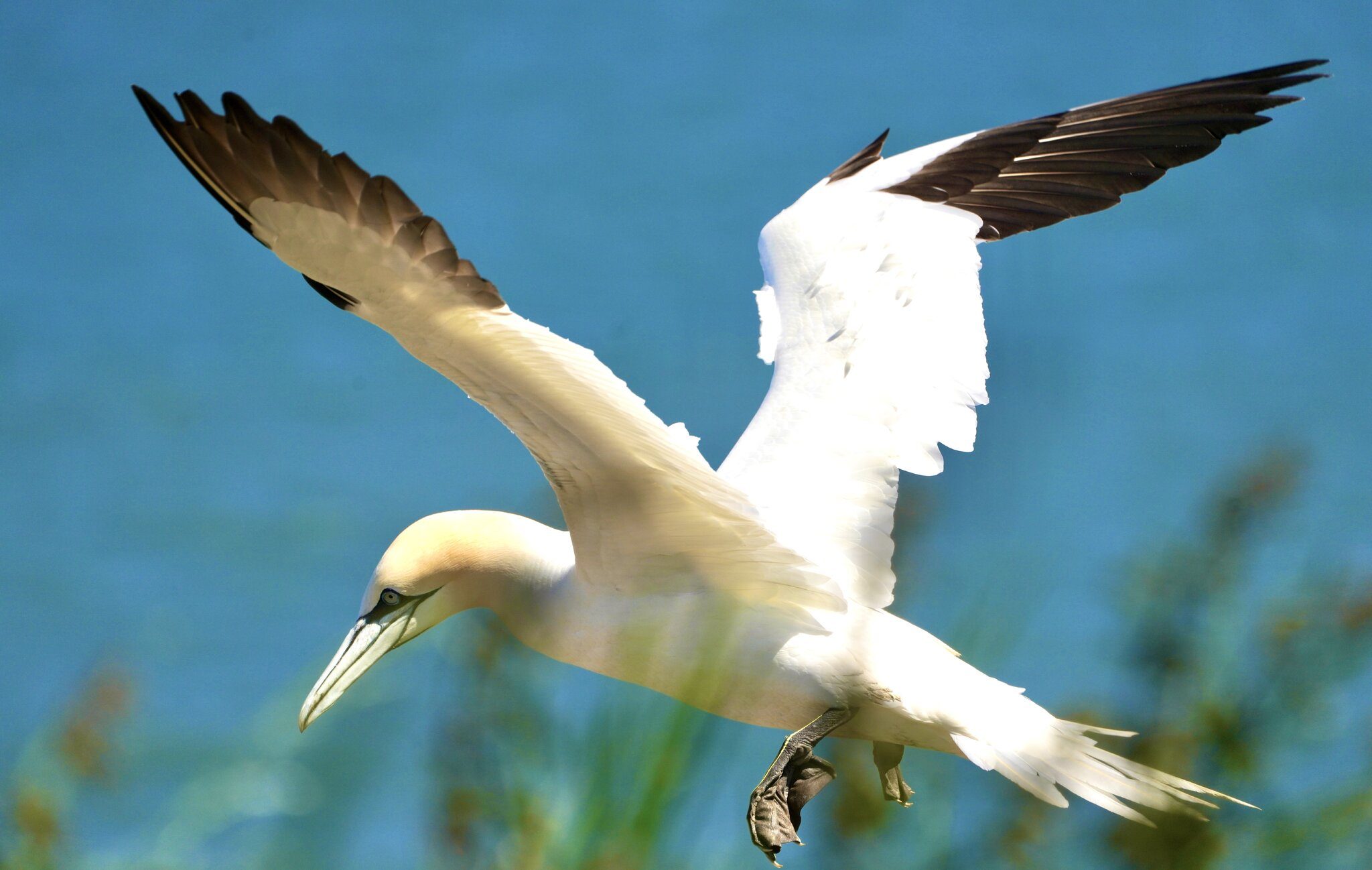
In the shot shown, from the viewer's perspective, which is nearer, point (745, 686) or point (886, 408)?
point (745, 686)

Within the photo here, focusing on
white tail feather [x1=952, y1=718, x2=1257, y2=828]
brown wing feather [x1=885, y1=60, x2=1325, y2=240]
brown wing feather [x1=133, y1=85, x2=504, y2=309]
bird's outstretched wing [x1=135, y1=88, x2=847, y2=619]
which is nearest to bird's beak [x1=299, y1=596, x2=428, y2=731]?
bird's outstretched wing [x1=135, y1=88, x2=847, y2=619]

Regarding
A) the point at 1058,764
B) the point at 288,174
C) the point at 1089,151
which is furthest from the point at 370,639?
the point at 1089,151

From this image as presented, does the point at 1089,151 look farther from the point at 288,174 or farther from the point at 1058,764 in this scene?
the point at 288,174

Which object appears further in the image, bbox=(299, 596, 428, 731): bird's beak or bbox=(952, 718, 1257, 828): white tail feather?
bbox=(299, 596, 428, 731): bird's beak

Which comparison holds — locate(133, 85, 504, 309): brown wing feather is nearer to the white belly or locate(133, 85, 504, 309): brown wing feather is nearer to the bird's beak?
the white belly

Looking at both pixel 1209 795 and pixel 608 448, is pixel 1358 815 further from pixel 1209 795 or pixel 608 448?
pixel 608 448

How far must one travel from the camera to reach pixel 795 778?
3266 millimetres

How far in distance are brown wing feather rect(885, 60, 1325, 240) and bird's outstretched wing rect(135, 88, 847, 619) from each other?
1.80m

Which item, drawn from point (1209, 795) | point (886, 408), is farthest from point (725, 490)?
point (1209, 795)

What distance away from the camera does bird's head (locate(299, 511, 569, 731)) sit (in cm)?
338

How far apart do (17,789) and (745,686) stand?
2.10 m

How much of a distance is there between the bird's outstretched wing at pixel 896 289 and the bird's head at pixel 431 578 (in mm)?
670

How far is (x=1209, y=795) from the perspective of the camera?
1.70 metres

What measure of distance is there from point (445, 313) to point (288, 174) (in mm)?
382
